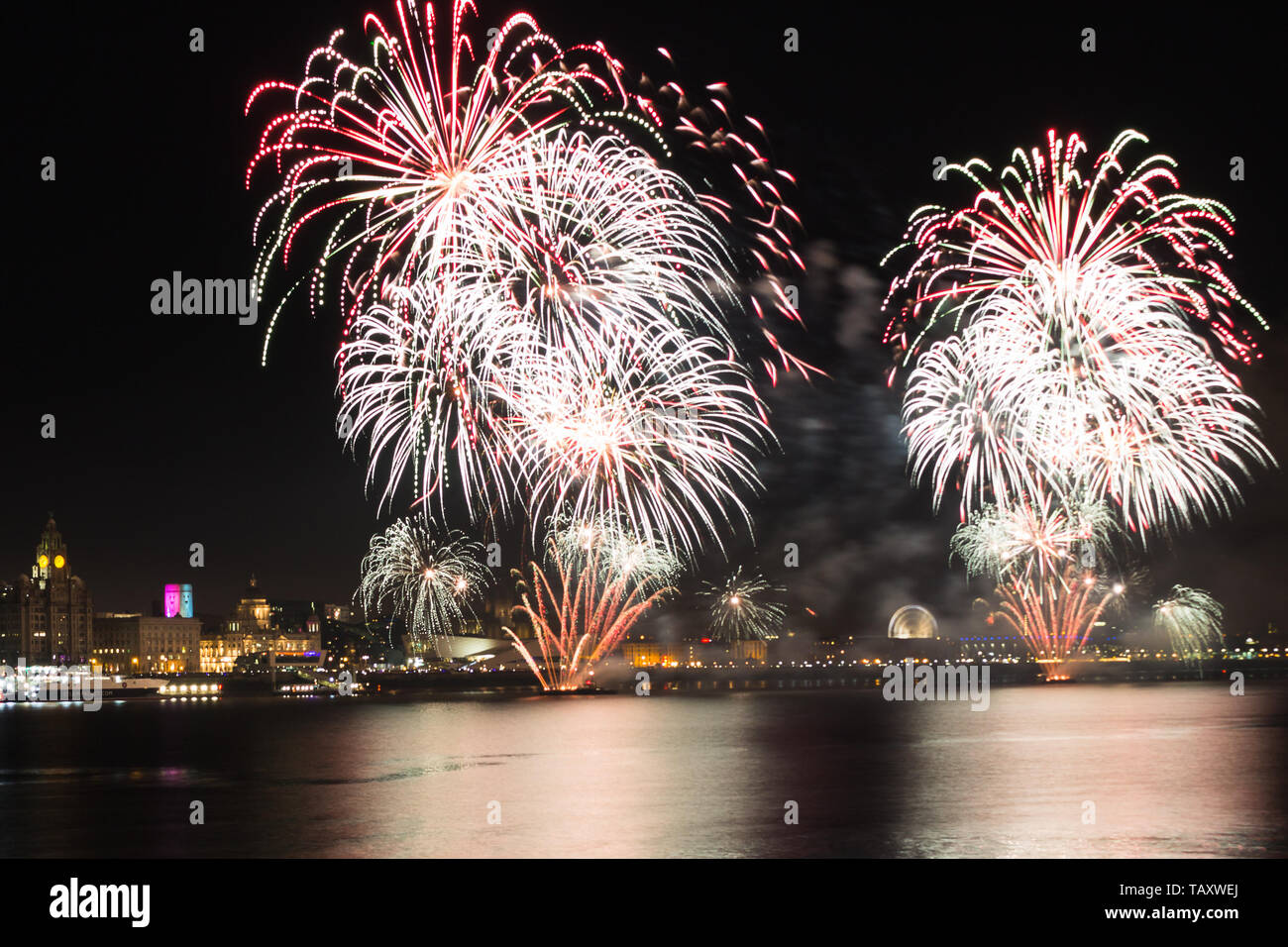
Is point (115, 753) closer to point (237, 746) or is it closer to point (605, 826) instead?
point (237, 746)

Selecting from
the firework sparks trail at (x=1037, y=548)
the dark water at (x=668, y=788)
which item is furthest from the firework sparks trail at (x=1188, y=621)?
the dark water at (x=668, y=788)

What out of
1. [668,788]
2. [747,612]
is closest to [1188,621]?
[747,612]

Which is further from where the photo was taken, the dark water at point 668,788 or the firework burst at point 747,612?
the firework burst at point 747,612

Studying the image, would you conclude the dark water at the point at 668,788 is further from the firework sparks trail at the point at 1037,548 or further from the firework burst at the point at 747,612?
the firework burst at the point at 747,612

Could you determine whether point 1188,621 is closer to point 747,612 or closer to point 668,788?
point 747,612

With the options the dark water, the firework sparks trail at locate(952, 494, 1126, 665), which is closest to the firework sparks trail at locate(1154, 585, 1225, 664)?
the firework sparks trail at locate(952, 494, 1126, 665)

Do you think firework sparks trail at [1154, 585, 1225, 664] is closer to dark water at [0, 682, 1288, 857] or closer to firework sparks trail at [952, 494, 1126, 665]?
firework sparks trail at [952, 494, 1126, 665]

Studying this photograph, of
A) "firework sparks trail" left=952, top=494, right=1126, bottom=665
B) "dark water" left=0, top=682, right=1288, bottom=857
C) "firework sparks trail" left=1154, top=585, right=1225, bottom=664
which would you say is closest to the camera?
"dark water" left=0, top=682, right=1288, bottom=857

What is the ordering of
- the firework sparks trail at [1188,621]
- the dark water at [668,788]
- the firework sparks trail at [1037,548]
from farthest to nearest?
the firework sparks trail at [1188,621], the firework sparks trail at [1037,548], the dark water at [668,788]
